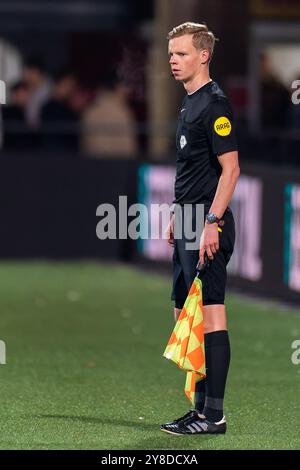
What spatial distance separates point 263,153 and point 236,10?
4.69 meters

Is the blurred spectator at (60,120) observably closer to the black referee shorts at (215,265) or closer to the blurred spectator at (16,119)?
the blurred spectator at (16,119)

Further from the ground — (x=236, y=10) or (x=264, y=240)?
(x=236, y=10)

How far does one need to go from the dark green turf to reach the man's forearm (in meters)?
1.14

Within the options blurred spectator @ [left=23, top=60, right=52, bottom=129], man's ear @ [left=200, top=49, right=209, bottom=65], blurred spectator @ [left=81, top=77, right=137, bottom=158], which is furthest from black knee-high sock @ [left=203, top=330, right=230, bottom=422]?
blurred spectator @ [left=23, top=60, right=52, bottom=129]

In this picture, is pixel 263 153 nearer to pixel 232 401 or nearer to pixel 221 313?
pixel 232 401

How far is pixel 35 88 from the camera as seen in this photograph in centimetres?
1964

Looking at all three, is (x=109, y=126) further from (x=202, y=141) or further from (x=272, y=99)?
→ (x=202, y=141)

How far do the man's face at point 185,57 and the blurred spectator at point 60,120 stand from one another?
10.2 meters

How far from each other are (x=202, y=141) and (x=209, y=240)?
1.65ft

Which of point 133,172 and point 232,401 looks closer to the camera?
point 232,401

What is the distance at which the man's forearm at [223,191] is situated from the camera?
7.70 metres

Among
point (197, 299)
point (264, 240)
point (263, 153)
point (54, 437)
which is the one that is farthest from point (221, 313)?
point (263, 153)

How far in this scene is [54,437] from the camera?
25.8 feet

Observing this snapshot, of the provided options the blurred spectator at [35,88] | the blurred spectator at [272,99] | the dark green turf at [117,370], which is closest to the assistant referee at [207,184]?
the dark green turf at [117,370]
